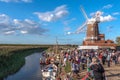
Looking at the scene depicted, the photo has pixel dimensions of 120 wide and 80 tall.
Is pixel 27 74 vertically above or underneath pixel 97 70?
underneath

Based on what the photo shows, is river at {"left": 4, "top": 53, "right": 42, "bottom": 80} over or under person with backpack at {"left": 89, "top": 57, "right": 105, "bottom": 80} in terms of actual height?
under

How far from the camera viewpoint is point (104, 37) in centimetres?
7488

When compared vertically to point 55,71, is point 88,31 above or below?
above

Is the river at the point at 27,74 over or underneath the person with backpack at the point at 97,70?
underneath

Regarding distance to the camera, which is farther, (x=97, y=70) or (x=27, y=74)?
(x=27, y=74)

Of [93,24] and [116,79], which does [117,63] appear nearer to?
[116,79]

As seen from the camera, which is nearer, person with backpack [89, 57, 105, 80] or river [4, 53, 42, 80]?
person with backpack [89, 57, 105, 80]

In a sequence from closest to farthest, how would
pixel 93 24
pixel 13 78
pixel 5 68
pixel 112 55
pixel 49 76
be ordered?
pixel 49 76
pixel 112 55
pixel 13 78
pixel 5 68
pixel 93 24

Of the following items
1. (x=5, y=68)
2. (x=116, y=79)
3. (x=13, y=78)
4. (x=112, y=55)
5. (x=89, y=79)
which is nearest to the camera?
(x=89, y=79)

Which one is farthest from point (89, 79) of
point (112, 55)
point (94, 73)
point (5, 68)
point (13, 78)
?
point (5, 68)

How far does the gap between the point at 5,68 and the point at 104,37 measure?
141 feet

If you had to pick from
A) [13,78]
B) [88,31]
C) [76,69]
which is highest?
[88,31]

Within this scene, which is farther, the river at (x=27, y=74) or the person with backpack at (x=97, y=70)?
the river at (x=27, y=74)

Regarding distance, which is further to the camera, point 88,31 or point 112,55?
point 88,31
